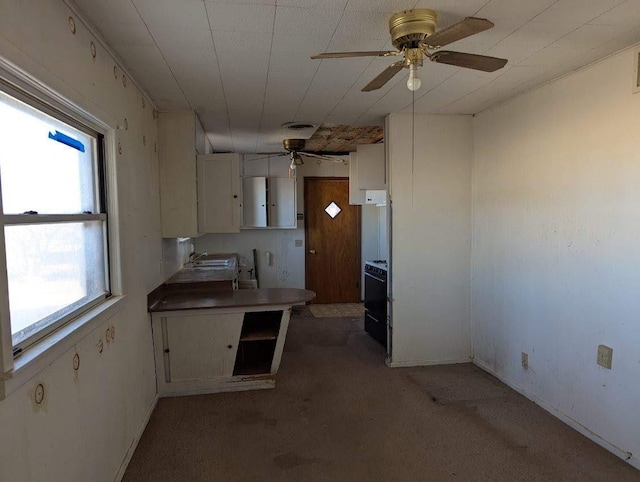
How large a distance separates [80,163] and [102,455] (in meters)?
1.42

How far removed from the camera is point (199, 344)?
10.6 ft

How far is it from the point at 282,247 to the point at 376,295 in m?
2.31

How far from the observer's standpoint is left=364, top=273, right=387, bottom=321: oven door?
4.28m

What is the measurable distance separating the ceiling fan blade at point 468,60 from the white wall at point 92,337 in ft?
5.23

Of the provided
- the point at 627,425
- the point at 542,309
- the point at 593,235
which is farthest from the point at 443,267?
the point at 627,425

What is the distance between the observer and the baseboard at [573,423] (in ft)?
7.56

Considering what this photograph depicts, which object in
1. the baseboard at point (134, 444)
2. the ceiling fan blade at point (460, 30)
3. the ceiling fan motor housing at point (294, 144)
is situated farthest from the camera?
the ceiling fan motor housing at point (294, 144)

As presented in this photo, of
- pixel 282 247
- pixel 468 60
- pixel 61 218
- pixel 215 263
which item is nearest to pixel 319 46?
pixel 468 60

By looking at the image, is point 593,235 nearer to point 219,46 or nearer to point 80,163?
point 219,46

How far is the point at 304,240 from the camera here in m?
6.45

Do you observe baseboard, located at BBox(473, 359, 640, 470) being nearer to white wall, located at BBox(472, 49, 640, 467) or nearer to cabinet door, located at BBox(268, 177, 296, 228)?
white wall, located at BBox(472, 49, 640, 467)

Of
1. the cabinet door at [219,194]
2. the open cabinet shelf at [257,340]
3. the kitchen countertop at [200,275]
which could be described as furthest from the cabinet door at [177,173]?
the open cabinet shelf at [257,340]

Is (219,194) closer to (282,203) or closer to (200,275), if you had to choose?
(200,275)

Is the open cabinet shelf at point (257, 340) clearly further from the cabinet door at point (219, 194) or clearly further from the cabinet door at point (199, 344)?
the cabinet door at point (219, 194)
